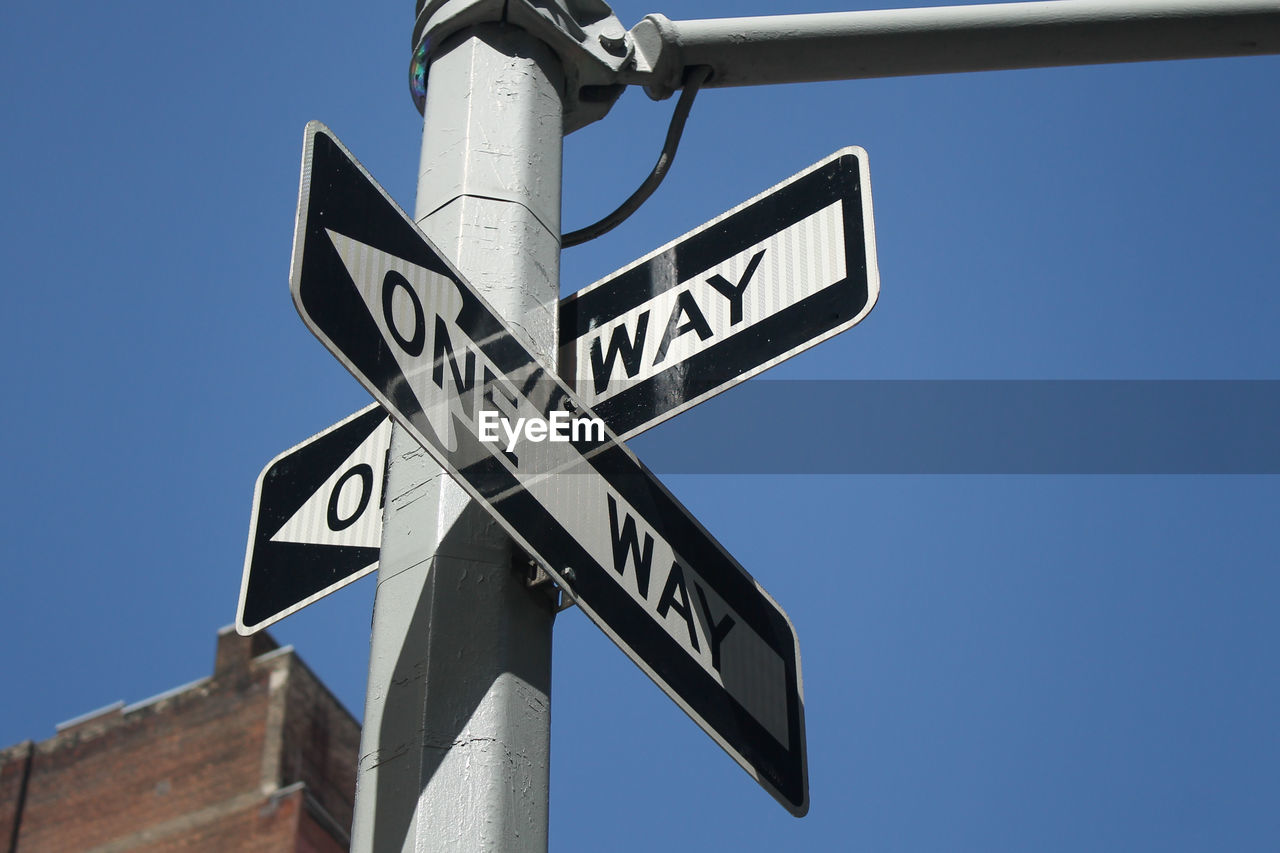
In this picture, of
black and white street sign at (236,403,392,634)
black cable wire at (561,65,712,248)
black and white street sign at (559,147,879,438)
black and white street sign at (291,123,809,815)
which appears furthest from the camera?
black cable wire at (561,65,712,248)

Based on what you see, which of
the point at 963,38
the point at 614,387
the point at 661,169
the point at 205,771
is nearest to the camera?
the point at 614,387

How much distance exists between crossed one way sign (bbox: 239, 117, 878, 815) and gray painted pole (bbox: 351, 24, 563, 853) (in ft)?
0.52

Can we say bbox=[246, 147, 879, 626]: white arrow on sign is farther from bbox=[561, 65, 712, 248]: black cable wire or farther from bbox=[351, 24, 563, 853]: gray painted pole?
bbox=[561, 65, 712, 248]: black cable wire

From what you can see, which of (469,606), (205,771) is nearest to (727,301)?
(469,606)

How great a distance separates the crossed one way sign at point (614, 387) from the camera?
8.37 feet

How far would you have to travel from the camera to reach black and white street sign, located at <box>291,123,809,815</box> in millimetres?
2510

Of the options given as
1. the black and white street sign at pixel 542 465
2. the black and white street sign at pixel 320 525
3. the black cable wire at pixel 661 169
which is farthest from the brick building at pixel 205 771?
the black and white street sign at pixel 542 465

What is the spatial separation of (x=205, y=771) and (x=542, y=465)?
26.5 metres

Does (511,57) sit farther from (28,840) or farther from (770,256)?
(28,840)

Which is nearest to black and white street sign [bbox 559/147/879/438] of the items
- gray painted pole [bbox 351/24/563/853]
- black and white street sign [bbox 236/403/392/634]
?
gray painted pole [bbox 351/24/563/853]

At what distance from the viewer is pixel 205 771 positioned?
27.5 m

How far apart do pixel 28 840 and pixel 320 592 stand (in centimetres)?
2797

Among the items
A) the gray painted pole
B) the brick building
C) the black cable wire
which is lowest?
the gray painted pole

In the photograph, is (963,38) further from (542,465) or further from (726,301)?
(542,465)
